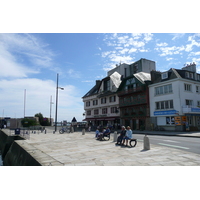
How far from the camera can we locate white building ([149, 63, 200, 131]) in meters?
27.6

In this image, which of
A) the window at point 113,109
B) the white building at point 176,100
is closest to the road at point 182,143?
the white building at point 176,100

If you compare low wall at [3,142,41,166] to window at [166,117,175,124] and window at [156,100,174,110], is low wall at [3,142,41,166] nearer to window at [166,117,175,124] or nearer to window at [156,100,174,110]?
window at [166,117,175,124]

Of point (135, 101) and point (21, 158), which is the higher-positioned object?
point (135, 101)

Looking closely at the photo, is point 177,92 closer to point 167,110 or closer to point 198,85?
point 167,110

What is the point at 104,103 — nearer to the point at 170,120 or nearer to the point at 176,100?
Answer: the point at 170,120

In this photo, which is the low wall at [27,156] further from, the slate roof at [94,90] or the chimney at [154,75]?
the slate roof at [94,90]

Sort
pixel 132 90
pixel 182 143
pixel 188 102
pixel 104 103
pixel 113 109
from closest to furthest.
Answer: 1. pixel 182 143
2. pixel 188 102
3. pixel 132 90
4. pixel 113 109
5. pixel 104 103

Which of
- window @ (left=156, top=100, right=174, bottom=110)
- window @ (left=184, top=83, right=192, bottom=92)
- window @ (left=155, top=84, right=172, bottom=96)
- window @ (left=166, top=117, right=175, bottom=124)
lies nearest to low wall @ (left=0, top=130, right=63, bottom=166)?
window @ (left=166, top=117, right=175, bottom=124)

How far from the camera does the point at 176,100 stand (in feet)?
92.5

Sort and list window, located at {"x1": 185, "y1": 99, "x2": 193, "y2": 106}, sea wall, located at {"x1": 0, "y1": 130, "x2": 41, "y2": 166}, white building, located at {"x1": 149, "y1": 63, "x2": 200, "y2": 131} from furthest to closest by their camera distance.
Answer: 1. window, located at {"x1": 185, "y1": 99, "x2": 193, "y2": 106}
2. white building, located at {"x1": 149, "y1": 63, "x2": 200, "y2": 131}
3. sea wall, located at {"x1": 0, "y1": 130, "x2": 41, "y2": 166}

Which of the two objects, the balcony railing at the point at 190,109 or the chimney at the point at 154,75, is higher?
the chimney at the point at 154,75

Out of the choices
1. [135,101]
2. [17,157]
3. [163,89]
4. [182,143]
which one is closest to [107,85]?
[135,101]

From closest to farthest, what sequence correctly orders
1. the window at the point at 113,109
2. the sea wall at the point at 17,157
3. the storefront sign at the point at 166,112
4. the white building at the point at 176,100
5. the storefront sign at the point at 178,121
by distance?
1. the sea wall at the point at 17,157
2. the storefront sign at the point at 178,121
3. the white building at the point at 176,100
4. the storefront sign at the point at 166,112
5. the window at the point at 113,109

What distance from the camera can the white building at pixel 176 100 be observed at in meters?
27.6
